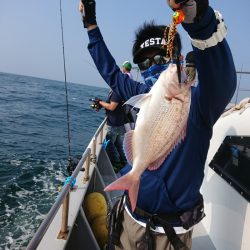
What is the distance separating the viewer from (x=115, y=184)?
1.67m

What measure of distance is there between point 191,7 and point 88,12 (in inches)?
45.8

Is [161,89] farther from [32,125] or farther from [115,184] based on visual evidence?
[32,125]

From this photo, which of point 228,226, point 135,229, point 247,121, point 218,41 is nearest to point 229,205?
point 228,226

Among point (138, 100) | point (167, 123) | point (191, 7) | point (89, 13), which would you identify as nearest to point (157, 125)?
point (167, 123)

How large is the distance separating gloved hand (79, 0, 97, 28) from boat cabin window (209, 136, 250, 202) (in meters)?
Answer: 1.95

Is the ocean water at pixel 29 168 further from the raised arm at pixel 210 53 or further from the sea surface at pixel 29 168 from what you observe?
the raised arm at pixel 210 53

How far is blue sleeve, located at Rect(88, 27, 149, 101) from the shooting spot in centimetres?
232

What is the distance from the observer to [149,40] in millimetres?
2342

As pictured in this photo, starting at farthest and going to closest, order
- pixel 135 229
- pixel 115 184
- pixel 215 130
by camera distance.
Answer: pixel 215 130 → pixel 135 229 → pixel 115 184

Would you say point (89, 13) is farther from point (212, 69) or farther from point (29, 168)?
point (29, 168)

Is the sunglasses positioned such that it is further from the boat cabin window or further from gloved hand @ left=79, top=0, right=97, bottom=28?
the boat cabin window

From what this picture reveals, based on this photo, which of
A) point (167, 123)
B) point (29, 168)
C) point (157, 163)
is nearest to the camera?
point (167, 123)

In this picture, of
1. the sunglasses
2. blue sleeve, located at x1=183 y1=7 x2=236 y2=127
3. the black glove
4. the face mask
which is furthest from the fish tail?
the black glove

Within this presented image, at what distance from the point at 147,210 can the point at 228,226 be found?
1609 mm
